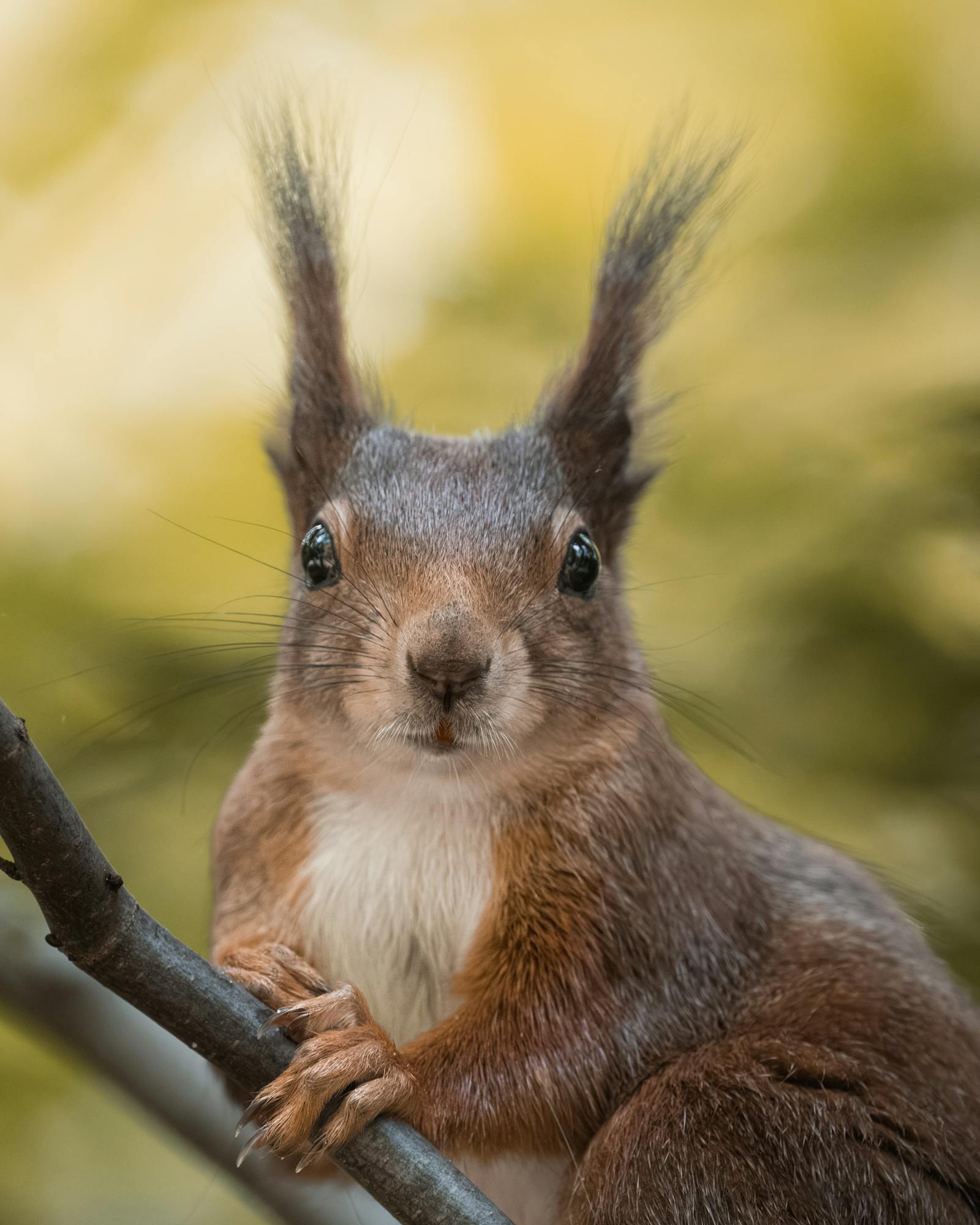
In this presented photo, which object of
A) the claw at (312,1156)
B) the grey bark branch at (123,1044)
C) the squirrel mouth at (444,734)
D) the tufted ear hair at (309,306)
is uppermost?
the tufted ear hair at (309,306)

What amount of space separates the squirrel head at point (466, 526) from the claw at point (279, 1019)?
1.03 feet

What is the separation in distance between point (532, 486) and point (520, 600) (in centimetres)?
20

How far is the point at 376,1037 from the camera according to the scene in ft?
4.94

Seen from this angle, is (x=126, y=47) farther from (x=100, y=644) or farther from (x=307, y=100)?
(x=100, y=644)

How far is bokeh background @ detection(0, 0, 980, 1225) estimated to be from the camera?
2.13 meters

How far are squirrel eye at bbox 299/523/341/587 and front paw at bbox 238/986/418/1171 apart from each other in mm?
527

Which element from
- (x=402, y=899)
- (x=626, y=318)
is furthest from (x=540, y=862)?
(x=626, y=318)

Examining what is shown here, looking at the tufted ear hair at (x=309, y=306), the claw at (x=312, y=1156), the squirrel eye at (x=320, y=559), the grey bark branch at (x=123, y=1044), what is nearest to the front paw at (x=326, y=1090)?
the claw at (x=312, y=1156)

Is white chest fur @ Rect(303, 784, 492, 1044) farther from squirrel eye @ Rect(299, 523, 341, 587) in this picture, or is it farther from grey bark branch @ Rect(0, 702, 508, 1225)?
grey bark branch @ Rect(0, 702, 508, 1225)

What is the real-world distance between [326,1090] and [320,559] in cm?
67

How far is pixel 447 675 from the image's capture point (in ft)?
4.83

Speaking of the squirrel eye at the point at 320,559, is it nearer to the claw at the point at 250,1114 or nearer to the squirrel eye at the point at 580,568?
the squirrel eye at the point at 580,568

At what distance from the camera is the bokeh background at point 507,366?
2.13m

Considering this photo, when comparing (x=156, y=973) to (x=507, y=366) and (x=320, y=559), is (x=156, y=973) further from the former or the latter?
(x=507, y=366)
